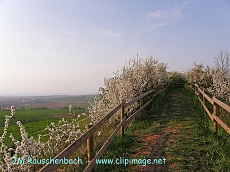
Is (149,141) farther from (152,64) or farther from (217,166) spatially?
(152,64)

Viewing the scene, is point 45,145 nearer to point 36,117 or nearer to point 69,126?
point 69,126

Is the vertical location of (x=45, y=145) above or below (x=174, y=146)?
above

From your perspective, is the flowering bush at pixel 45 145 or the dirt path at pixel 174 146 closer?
the flowering bush at pixel 45 145

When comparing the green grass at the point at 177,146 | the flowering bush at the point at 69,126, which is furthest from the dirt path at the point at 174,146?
the flowering bush at the point at 69,126

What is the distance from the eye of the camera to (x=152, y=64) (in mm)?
17734

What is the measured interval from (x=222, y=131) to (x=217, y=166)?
2444 mm

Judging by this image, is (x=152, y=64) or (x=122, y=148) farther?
Result: (x=152, y=64)

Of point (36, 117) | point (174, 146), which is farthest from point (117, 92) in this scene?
point (36, 117)

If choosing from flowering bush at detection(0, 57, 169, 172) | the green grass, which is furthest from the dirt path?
flowering bush at detection(0, 57, 169, 172)

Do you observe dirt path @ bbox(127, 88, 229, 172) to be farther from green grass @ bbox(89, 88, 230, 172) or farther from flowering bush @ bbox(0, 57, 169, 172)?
flowering bush @ bbox(0, 57, 169, 172)

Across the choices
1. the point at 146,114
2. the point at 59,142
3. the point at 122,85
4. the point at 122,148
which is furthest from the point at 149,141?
the point at 146,114

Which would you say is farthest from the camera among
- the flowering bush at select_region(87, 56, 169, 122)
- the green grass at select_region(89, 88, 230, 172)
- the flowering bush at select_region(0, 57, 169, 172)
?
the flowering bush at select_region(87, 56, 169, 122)

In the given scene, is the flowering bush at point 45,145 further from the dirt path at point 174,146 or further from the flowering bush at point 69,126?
the dirt path at point 174,146

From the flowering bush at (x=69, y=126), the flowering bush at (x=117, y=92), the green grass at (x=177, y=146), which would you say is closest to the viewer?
the flowering bush at (x=69, y=126)
